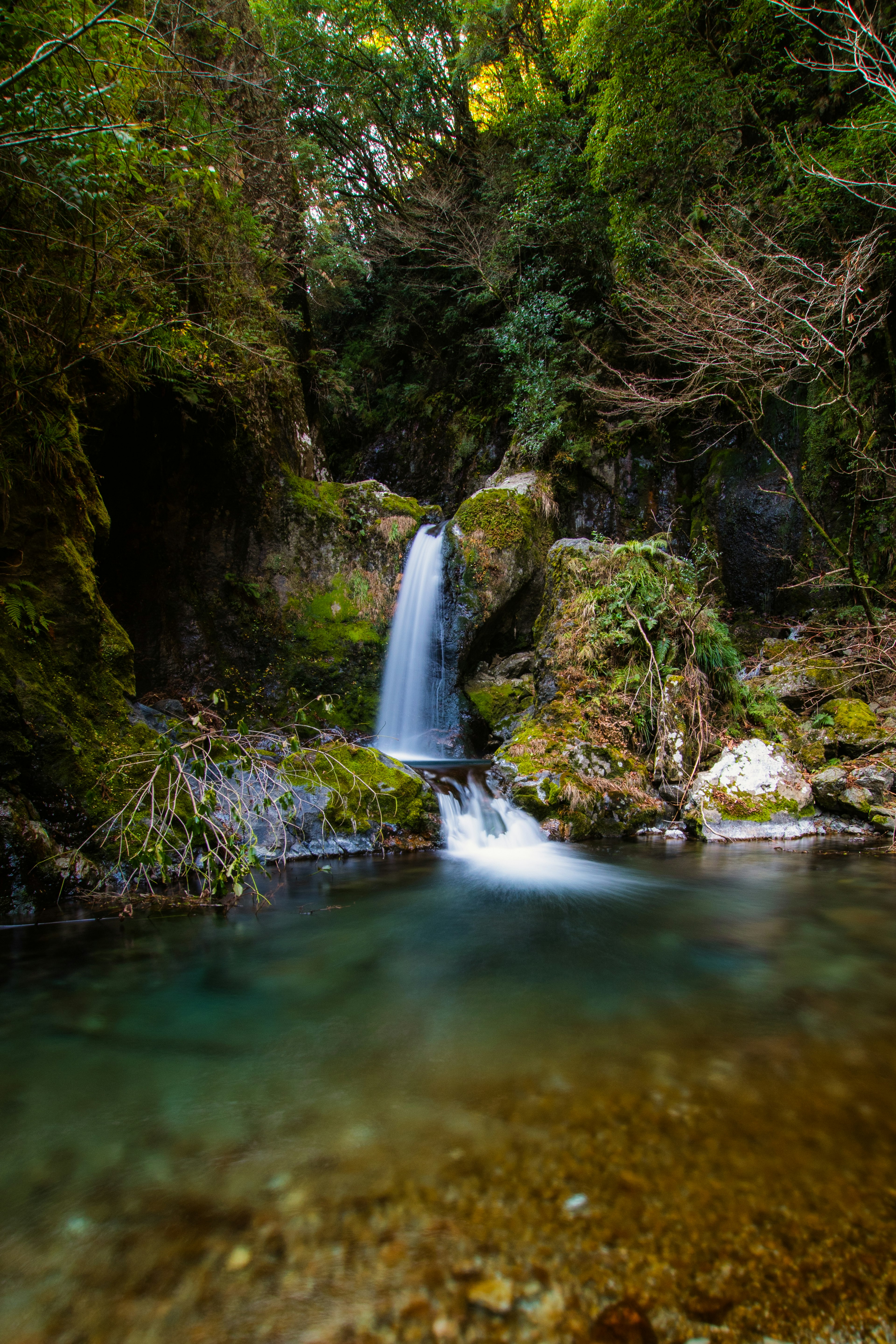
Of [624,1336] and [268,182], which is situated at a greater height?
[268,182]

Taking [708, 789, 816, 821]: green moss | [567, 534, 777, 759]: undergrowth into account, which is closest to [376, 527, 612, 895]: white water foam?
[567, 534, 777, 759]: undergrowth

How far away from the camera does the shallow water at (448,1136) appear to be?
1.26 m

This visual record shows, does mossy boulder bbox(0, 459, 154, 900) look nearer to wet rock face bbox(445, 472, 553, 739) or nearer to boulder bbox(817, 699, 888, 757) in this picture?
wet rock face bbox(445, 472, 553, 739)

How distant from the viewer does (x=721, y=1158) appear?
1615 mm

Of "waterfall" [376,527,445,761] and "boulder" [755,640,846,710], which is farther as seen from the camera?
"waterfall" [376,527,445,761]

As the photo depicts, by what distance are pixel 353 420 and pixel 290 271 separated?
7255mm

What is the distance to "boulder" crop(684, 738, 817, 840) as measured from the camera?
597cm

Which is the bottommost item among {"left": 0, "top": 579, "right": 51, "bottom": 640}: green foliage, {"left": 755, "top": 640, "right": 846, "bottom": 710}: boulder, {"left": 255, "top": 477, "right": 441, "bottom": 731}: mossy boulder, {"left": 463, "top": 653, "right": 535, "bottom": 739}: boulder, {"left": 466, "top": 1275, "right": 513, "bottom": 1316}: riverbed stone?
{"left": 466, "top": 1275, "right": 513, "bottom": 1316}: riverbed stone

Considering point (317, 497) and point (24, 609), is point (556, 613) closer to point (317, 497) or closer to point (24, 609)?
point (317, 497)

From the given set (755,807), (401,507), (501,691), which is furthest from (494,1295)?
(401,507)

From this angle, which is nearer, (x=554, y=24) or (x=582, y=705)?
(x=582, y=705)

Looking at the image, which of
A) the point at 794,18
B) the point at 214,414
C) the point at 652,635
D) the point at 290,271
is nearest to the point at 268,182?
the point at 290,271

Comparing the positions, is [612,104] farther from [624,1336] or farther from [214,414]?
[624,1336]

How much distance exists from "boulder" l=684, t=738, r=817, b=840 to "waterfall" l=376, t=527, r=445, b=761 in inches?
167
